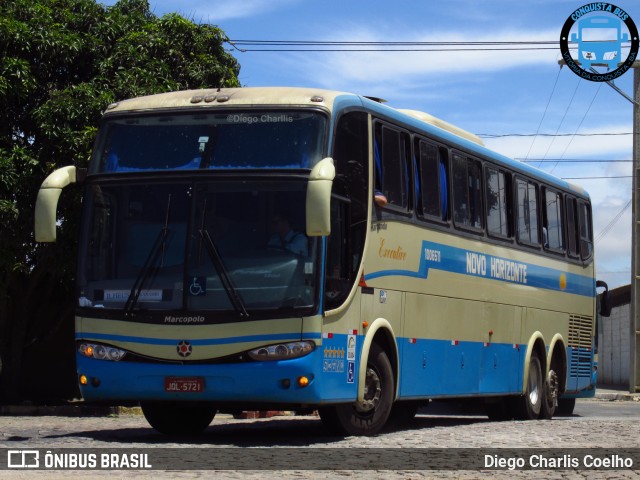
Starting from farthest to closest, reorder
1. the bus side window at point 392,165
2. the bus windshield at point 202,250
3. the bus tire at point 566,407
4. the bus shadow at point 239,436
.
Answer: the bus tire at point 566,407, the bus side window at point 392,165, the bus shadow at point 239,436, the bus windshield at point 202,250

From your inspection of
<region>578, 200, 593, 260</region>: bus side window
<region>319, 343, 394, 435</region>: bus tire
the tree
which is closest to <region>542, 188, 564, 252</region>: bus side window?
<region>578, 200, 593, 260</region>: bus side window

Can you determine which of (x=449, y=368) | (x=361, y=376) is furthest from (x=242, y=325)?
(x=449, y=368)

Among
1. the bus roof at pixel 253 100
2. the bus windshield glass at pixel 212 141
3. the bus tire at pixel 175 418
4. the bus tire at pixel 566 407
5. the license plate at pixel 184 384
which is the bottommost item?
the bus tire at pixel 175 418

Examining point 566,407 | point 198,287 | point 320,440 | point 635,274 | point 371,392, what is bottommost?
point 320,440

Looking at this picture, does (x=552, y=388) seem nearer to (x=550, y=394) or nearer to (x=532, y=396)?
(x=550, y=394)

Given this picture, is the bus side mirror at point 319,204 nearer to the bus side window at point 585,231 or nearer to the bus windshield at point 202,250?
the bus windshield at point 202,250

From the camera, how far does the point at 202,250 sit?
12828 millimetres

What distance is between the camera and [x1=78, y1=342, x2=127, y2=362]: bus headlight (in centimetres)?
1302

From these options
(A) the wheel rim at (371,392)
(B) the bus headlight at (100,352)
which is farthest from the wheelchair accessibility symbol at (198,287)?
(A) the wheel rim at (371,392)

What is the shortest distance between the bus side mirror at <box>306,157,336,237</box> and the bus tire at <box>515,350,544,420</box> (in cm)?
838

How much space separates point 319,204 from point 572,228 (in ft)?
35.8

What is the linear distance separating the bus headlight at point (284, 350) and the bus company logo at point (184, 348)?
675mm

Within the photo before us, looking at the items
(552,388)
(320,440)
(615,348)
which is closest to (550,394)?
(552,388)

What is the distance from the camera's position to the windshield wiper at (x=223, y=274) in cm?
1258
